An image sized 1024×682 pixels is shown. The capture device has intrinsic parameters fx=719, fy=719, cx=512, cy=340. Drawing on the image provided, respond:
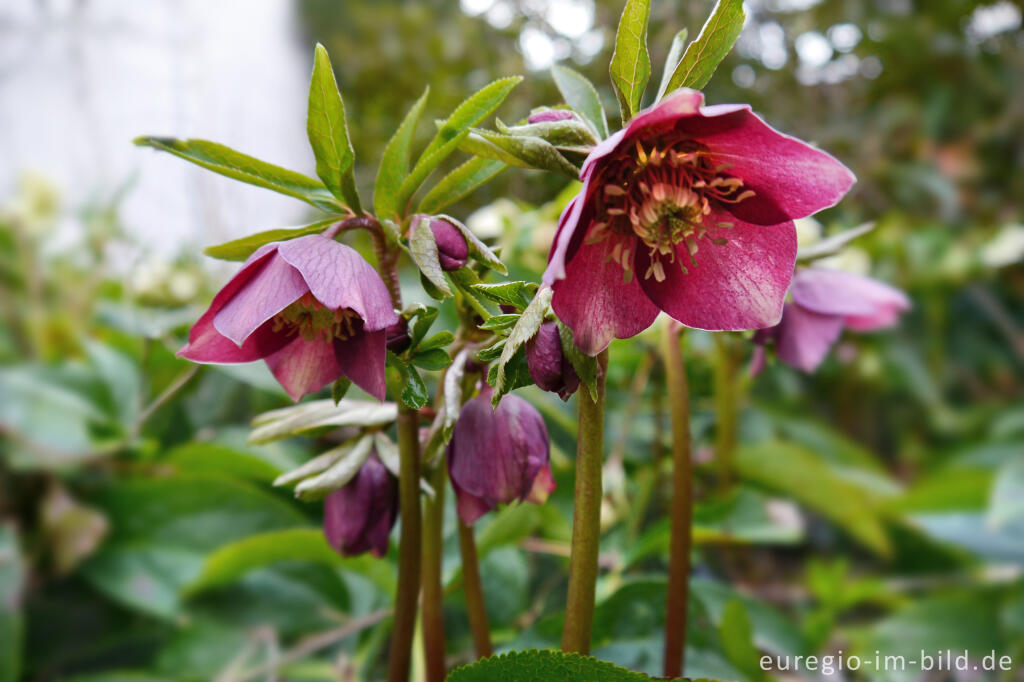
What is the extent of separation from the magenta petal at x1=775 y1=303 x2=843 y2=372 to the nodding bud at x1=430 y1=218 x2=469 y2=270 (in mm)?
205

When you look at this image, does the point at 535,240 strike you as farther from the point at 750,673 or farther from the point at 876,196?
the point at 876,196

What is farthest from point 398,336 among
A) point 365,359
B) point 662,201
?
point 662,201

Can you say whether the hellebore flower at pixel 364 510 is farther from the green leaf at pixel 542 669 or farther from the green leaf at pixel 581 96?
the green leaf at pixel 581 96

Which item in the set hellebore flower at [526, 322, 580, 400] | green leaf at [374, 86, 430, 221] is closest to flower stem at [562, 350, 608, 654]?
hellebore flower at [526, 322, 580, 400]

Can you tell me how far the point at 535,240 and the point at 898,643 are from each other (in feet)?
1.80

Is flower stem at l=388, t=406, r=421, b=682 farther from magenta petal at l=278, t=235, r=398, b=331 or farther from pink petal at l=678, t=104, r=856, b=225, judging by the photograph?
pink petal at l=678, t=104, r=856, b=225

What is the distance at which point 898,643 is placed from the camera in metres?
0.72

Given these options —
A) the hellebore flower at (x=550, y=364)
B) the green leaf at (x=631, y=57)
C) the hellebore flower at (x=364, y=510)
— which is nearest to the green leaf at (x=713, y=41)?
the green leaf at (x=631, y=57)

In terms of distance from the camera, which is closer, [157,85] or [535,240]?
[535,240]

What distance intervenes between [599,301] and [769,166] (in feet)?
0.28

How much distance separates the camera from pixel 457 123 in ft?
1.00

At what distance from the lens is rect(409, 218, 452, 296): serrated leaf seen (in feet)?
0.86

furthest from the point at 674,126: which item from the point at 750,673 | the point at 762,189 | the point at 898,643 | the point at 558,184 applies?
the point at 558,184

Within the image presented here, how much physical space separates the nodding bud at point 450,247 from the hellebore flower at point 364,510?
0.11 m
